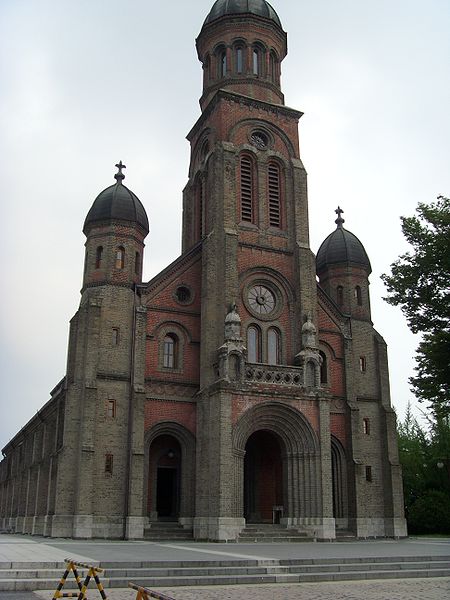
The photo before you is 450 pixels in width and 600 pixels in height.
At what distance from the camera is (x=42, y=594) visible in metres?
14.4

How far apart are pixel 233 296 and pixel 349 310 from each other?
9.49 m

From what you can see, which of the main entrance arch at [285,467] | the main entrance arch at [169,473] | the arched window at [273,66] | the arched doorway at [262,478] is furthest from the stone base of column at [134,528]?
the arched window at [273,66]

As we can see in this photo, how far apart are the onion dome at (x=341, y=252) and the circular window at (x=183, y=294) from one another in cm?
1045

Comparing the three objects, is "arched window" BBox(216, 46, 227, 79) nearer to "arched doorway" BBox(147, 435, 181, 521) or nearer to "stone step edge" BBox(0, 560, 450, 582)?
"arched doorway" BBox(147, 435, 181, 521)

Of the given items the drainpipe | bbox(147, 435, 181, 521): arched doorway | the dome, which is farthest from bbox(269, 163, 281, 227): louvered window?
bbox(147, 435, 181, 521): arched doorway

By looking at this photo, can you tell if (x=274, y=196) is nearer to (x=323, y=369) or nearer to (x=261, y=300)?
(x=261, y=300)

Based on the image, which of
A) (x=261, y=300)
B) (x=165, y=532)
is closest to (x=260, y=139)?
(x=261, y=300)

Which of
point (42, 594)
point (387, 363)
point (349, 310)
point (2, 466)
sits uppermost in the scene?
point (349, 310)

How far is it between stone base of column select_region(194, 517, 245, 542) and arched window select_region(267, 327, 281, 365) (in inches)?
349

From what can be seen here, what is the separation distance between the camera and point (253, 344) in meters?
36.2

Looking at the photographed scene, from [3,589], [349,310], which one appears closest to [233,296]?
[349,310]

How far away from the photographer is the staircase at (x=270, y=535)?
3075 centimetres

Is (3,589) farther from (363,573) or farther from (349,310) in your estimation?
(349,310)

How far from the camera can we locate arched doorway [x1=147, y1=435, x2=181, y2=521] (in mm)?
34781
